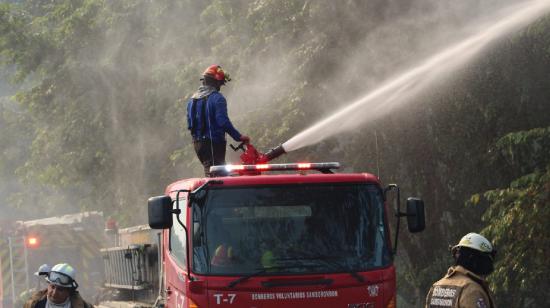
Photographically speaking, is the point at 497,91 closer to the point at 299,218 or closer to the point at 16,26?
the point at 299,218

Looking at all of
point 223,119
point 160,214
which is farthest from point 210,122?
point 160,214

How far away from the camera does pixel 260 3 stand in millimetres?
17250

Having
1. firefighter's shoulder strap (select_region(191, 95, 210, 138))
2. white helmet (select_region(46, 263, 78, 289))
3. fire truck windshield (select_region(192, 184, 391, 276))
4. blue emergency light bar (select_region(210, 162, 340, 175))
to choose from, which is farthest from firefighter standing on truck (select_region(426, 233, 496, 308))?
firefighter's shoulder strap (select_region(191, 95, 210, 138))

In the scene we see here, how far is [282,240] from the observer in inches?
321

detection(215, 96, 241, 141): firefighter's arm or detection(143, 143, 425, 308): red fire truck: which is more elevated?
detection(215, 96, 241, 141): firefighter's arm

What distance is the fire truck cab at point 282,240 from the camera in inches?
309

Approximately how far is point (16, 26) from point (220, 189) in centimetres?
2184

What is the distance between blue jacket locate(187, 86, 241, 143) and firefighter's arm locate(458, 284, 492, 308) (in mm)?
4324

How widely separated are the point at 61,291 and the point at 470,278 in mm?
3133

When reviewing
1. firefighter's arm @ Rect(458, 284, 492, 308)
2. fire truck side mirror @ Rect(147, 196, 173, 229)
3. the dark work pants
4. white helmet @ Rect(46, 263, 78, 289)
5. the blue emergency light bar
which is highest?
the dark work pants

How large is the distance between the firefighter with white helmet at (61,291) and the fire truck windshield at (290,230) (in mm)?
1070

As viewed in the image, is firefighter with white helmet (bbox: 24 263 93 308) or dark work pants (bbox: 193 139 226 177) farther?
dark work pants (bbox: 193 139 226 177)

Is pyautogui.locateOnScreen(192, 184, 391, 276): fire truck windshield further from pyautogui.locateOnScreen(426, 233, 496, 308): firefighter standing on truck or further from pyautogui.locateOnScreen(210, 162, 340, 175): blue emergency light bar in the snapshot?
pyautogui.locateOnScreen(426, 233, 496, 308): firefighter standing on truck

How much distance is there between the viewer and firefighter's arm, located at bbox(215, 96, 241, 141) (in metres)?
9.70
